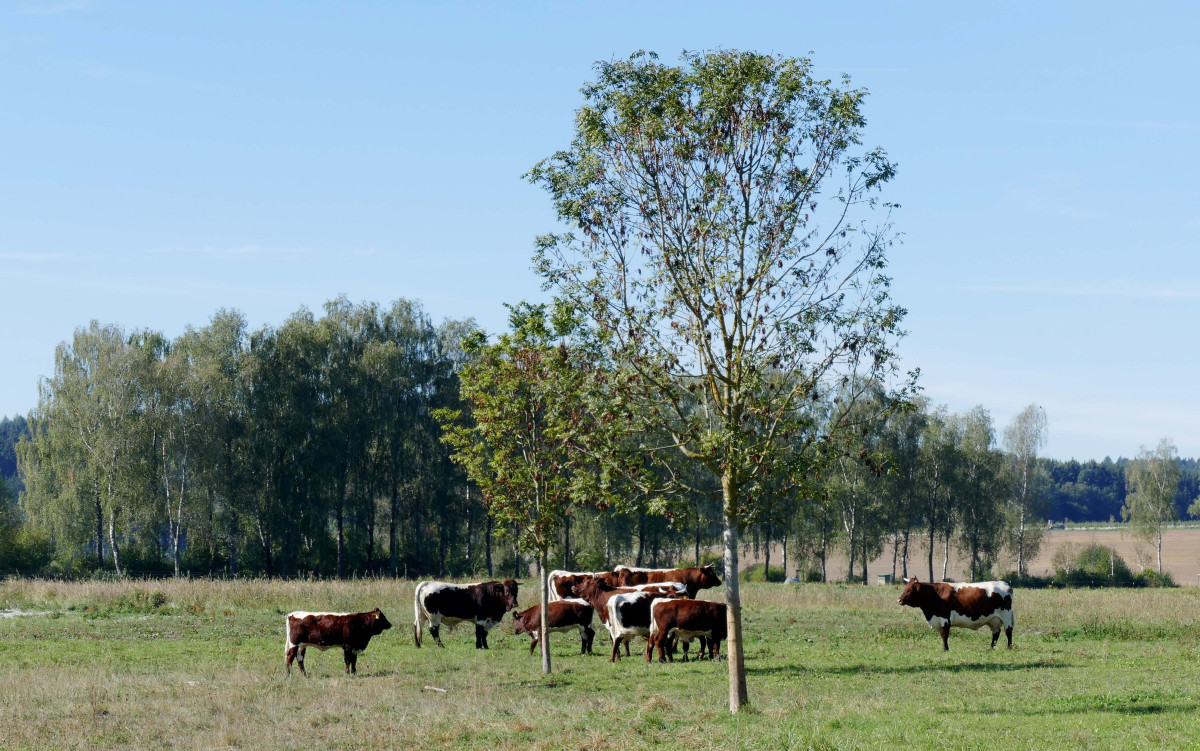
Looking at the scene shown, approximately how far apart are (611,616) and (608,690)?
5.63 metres

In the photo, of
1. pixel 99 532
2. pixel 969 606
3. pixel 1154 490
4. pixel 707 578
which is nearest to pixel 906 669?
pixel 969 606

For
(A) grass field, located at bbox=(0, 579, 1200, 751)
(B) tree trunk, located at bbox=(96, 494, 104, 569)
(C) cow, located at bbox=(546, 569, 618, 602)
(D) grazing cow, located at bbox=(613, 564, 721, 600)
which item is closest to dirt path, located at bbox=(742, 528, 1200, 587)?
(D) grazing cow, located at bbox=(613, 564, 721, 600)

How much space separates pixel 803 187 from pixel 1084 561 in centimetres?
7812

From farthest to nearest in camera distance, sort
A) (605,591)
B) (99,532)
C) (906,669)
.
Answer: (99,532), (605,591), (906,669)

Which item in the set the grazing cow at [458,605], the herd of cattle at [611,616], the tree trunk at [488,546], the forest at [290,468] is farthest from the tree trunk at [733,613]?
the tree trunk at [488,546]

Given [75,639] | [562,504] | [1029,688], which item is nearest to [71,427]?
[75,639]

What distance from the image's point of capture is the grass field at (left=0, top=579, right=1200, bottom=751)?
51.0ft

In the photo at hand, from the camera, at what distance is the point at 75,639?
30594 millimetres

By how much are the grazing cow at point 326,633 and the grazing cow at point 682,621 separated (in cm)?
700

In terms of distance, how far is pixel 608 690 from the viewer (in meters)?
21.1

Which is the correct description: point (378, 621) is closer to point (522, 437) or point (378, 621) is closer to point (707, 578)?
point (522, 437)

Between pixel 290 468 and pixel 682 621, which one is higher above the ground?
pixel 290 468

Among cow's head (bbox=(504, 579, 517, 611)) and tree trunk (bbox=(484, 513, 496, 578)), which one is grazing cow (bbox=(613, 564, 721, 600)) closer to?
cow's head (bbox=(504, 579, 517, 611))

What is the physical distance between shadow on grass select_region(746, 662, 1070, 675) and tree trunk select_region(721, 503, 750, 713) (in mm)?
6186
